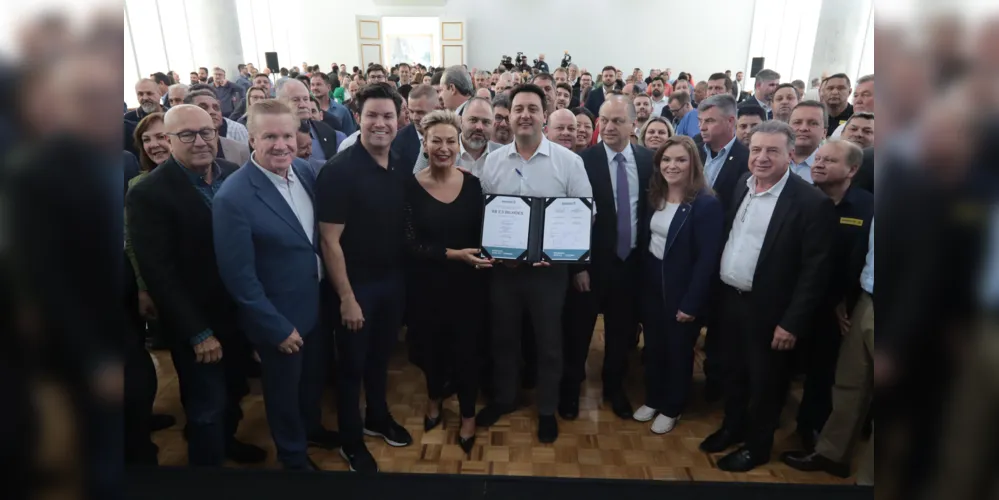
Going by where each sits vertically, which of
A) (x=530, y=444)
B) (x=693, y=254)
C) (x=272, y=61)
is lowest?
(x=530, y=444)

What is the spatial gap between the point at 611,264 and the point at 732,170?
0.80 metres

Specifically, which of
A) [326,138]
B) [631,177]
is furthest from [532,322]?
[326,138]

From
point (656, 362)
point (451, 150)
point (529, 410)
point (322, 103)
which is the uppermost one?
point (322, 103)

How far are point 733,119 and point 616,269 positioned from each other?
1.28m

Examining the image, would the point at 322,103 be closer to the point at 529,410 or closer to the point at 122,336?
the point at 529,410

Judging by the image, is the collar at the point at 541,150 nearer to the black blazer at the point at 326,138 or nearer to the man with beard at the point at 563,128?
the man with beard at the point at 563,128

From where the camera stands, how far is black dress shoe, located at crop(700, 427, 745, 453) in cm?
218

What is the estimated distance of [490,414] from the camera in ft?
7.95

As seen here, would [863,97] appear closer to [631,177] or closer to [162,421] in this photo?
[631,177]

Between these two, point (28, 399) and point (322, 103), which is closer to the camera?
point (28, 399)

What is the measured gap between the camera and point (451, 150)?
203cm

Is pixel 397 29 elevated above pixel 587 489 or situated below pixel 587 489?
above

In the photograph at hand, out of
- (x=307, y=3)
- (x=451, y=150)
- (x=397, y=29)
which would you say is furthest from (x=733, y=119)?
(x=307, y=3)

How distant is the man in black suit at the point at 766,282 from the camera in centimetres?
191
